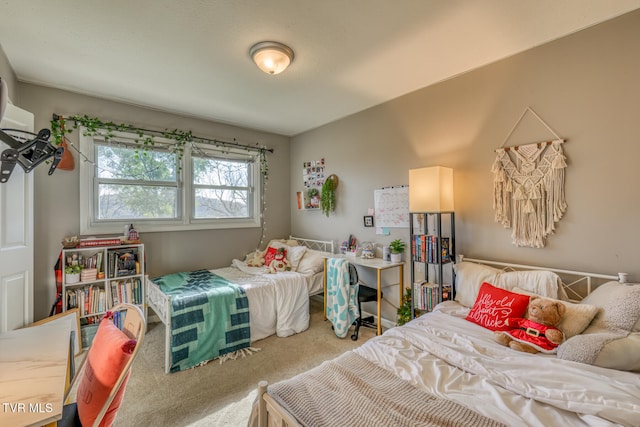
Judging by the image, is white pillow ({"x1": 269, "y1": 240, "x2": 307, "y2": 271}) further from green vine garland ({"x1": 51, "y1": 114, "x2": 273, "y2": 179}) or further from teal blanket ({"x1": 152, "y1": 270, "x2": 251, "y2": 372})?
green vine garland ({"x1": 51, "y1": 114, "x2": 273, "y2": 179})

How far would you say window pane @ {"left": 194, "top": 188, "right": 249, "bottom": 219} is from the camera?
3.76 meters

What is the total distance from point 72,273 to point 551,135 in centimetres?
433

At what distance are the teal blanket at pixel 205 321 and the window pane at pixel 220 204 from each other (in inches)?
45.2

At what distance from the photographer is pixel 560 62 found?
2.06 meters

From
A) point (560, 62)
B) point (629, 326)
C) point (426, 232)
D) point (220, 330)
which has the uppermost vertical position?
point (560, 62)

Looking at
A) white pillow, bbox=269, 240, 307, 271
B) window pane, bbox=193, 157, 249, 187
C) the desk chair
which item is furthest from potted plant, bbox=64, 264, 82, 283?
white pillow, bbox=269, 240, 307, 271

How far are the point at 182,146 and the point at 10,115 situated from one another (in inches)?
67.5

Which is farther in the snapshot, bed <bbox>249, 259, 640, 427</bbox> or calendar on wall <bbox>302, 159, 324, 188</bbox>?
calendar on wall <bbox>302, 159, 324, 188</bbox>

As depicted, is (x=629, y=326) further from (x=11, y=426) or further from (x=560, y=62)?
(x=11, y=426)

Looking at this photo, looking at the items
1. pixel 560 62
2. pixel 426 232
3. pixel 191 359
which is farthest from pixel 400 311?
pixel 560 62

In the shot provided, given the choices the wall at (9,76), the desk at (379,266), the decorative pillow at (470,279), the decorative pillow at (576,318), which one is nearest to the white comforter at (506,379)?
the decorative pillow at (576,318)

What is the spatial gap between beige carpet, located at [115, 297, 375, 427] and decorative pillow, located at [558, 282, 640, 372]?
71.7 inches

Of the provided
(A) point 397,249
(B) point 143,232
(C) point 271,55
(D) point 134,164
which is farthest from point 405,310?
(D) point 134,164

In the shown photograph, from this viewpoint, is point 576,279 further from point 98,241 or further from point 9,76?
point 9,76
